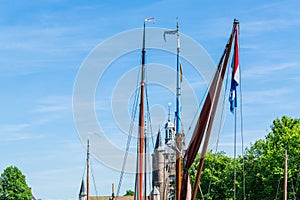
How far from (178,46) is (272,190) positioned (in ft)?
127

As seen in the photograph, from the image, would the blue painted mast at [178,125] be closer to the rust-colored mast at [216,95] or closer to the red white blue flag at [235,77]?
the rust-colored mast at [216,95]

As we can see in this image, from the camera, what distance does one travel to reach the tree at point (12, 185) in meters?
130

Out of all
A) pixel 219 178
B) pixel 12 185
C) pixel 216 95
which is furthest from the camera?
pixel 12 185

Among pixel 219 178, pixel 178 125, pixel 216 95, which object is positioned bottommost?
pixel 216 95

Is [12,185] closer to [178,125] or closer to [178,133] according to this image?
[178,125]

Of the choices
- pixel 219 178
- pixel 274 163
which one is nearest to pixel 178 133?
pixel 274 163

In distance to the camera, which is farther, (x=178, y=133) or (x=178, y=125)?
(x=178, y=125)

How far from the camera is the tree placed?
130 meters

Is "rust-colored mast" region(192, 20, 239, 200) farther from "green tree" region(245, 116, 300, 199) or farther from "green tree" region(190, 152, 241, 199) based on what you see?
"green tree" region(190, 152, 241, 199)

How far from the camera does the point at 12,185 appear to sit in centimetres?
12962

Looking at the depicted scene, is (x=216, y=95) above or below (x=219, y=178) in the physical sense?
below

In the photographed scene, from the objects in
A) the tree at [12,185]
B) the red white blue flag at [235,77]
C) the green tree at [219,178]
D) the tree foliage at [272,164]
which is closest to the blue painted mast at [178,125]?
the red white blue flag at [235,77]

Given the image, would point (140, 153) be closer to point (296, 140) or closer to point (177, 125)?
point (177, 125)

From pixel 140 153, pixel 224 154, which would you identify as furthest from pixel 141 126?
pixel 224 154
